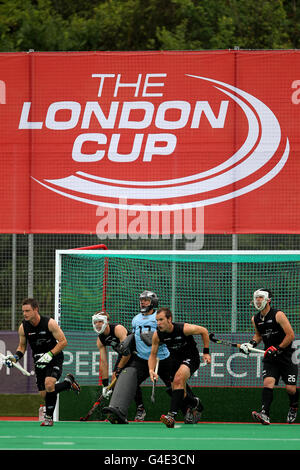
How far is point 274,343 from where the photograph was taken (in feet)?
47.1

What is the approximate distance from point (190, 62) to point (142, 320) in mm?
4844

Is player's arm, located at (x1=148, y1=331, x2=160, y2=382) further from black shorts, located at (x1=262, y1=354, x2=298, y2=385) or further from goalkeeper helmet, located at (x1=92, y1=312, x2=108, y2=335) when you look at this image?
black shorts, located at (x1=262, y1=354, x2=298, y2=385)

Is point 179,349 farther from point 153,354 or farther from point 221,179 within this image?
point 221,179

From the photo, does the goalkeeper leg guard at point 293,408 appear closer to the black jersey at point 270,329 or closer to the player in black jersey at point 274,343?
the player in black jersey at point 274,343

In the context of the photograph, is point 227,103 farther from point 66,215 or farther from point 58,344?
point 58,344

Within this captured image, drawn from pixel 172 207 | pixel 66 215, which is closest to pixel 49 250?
pixel 66 215

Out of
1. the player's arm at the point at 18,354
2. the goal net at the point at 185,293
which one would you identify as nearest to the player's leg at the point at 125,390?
the player's arm at the point at 18,354

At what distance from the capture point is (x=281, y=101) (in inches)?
682

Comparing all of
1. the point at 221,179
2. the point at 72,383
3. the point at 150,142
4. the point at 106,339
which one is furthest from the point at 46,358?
the point at 150,142

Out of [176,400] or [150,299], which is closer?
[176,400]

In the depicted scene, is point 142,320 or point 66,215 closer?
point 142,320

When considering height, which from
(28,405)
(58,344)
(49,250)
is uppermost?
(49,250)

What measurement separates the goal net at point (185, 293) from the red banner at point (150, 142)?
0.80m

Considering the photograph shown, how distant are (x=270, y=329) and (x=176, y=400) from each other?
1739 mm
